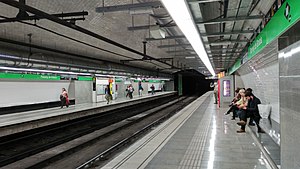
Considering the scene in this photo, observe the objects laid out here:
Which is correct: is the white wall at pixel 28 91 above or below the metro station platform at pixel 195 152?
above

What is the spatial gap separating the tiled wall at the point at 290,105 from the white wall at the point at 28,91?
14.1 m

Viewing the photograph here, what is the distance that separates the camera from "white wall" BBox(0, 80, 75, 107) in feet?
45.3

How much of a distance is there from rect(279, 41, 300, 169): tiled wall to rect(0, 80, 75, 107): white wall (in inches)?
555

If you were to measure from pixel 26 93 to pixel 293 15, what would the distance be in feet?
51.9

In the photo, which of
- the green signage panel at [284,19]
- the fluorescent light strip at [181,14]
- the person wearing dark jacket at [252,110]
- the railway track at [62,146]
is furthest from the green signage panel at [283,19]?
the railway track at [62,146]

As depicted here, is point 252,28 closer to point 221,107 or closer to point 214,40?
point 214,40

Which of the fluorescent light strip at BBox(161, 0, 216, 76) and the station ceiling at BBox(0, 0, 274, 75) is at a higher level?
the station ceiling at BBox(0, 0, 274, 75)

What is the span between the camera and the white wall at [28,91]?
13812mm

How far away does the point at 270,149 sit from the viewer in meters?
4.76

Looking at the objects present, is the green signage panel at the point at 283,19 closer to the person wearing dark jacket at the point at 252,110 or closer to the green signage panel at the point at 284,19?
the green signage panel at the point at 284,19

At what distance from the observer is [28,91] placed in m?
15.6

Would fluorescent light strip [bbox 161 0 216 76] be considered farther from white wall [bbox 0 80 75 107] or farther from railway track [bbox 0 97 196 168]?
white wall [bbox 0 80 75 107]

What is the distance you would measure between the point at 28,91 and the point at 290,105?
1569 cm

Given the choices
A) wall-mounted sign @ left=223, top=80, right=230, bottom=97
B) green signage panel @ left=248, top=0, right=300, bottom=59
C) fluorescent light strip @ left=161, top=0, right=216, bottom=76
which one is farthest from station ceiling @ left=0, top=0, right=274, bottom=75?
wall-mounted sign @ left=223, top=80, right=230, bottom=97
